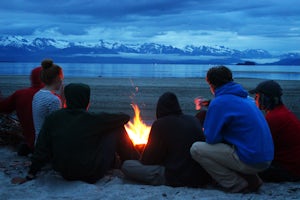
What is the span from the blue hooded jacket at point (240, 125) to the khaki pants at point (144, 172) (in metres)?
0.98

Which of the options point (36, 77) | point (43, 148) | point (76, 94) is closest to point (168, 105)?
point (76, 94)

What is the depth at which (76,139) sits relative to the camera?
5988 mm

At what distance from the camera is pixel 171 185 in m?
5.95

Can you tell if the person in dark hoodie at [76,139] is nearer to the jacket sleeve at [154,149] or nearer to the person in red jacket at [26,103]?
the jacket sleeve at [154,149]

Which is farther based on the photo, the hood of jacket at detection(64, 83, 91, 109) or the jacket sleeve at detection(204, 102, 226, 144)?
the hood of jacket at detection(64, 83, 91, 109)

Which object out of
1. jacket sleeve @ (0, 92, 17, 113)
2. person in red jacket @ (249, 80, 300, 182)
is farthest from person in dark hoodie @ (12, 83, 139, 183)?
person in red jacket @ (249, 80, 300, 182)

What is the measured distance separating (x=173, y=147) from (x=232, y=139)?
2.63 ft

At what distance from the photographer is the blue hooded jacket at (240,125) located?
5.45 metres

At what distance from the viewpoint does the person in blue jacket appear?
5457 millimetres

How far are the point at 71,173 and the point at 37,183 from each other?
1.66ft

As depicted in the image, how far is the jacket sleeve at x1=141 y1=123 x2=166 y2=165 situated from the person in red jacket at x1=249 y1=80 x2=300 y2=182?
5.19 feet

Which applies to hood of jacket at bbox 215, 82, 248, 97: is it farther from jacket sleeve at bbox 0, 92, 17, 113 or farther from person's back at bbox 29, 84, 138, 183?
jacket sleeve at bbox 0, 92, 17, 113

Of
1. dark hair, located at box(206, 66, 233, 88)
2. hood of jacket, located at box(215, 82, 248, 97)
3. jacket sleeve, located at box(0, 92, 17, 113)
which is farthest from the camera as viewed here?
jacket sleeve, located at box(0, 92, 17, 113)

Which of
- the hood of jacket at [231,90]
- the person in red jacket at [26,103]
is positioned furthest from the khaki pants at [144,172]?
the person in red jacket at [26,103]
